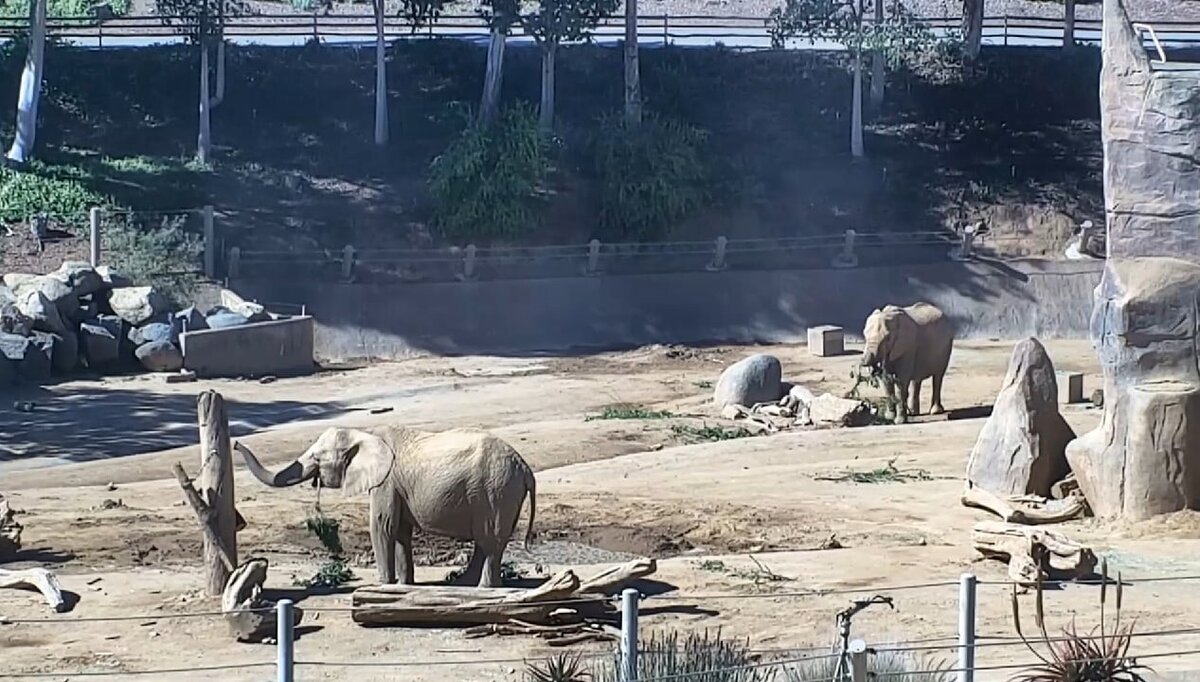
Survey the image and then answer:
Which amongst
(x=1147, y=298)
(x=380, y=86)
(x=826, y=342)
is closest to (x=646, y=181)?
(x=380, y=86)

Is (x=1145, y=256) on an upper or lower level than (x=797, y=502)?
upper

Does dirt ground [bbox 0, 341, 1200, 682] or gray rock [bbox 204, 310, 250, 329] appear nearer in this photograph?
dirt ground [bbox 0, 341, 1200, 682]

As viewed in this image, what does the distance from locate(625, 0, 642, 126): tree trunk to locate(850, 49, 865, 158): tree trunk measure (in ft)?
15.8

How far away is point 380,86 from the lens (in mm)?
45469

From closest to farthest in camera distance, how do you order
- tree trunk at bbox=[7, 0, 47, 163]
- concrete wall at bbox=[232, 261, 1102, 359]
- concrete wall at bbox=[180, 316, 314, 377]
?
concrete wall at bbox=[180, 316, 314, 377] → concrete wall at bbox=[232, 261, 1102, 359] → tree trunk at bbox=[7, 0, 47, 163]

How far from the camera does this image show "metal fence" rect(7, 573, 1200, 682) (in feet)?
36.6

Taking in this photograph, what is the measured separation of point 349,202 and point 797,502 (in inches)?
908

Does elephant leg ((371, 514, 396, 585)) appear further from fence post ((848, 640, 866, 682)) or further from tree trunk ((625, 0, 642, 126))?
tree trunk ((625, 0, 642, 126))

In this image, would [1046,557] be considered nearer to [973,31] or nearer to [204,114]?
[204,114]

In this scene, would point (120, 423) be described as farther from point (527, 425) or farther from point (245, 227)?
point (245, 227)

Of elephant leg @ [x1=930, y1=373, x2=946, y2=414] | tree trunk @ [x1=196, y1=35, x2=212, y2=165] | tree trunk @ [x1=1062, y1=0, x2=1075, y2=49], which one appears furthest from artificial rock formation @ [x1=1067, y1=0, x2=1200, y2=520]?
tree trunk @ [x1=1062, y1=0, x2=1075, y2=49]

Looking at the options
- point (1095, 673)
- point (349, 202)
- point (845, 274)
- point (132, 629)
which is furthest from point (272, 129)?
point (1095, 673)

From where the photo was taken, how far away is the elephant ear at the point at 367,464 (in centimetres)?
1598

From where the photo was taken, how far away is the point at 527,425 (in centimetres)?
2898
